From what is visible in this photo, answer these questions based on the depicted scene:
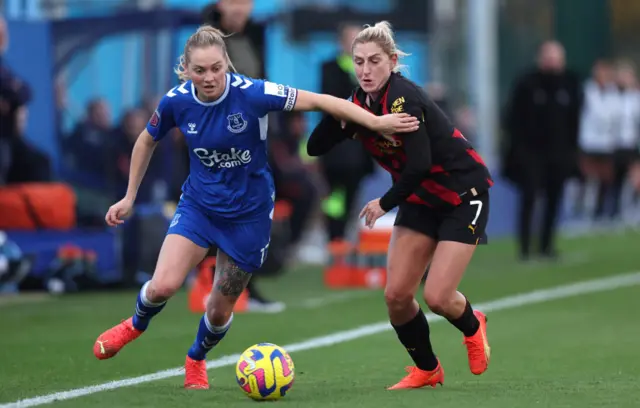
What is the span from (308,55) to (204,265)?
27.8 ft

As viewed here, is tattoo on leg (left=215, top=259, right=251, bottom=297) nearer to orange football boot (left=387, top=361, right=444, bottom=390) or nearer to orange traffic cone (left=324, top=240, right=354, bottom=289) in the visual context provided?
orange football boot (left=387, top=361, right=444, bottom=390)

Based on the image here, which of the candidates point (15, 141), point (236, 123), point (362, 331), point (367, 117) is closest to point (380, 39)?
point (367, 117)

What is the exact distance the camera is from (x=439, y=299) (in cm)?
773

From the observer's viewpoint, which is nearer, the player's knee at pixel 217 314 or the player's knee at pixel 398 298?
the player's knee at pixel 398 298

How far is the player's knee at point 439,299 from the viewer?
773cm

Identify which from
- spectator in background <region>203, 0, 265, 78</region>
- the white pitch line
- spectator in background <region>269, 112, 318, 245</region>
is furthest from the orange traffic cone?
spectator in background <region>203, 0, 265, 78</region>

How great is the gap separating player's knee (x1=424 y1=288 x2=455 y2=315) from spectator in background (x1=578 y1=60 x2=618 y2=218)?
1648 cm

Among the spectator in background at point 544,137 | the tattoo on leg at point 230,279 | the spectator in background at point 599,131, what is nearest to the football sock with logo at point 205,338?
the tattoo on leg at point 230,279

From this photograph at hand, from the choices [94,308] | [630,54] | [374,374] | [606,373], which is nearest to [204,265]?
→ [94,308]

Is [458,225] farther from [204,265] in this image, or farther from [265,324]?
[204,265]

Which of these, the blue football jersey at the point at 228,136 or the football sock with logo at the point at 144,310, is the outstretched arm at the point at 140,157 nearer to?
the blue football jersey at the point at 228,136

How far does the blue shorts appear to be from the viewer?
25.7 ft

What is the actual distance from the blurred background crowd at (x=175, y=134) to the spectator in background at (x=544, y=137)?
2 centimetres

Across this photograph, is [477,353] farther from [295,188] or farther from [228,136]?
[295,188]
